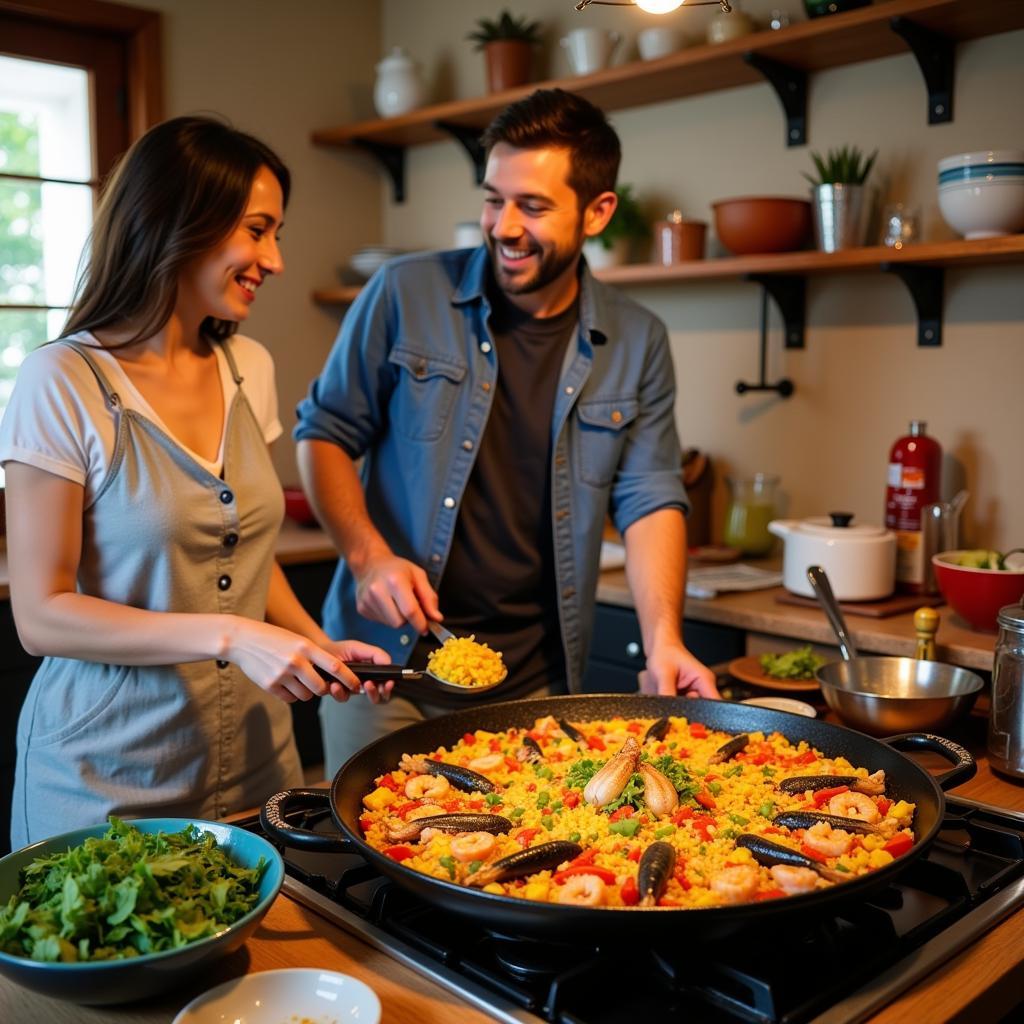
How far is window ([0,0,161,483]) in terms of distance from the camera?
354cm

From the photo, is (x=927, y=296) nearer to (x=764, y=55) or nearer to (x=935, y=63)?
(x=935, y=63)

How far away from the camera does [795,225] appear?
3037 mm

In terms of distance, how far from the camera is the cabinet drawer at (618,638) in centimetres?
295

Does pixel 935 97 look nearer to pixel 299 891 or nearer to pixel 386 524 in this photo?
pixel 386 524

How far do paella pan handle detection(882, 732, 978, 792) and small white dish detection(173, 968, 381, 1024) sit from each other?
0.71 meters

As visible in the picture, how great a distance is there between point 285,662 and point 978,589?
158 cm

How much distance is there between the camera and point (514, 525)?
89.7 inches

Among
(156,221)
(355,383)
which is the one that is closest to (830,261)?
(355,383)

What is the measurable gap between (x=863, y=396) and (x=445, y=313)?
4.58ft

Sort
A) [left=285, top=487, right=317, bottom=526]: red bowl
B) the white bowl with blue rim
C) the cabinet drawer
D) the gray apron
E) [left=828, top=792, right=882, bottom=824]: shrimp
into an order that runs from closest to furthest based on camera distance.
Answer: [left=828, top=792, right=882, bottom=824]: shrimp
the gray apron
the white bowl with blue rim
the cabinet drawer
[left=285, top=487, right=317, bottom=526]: red bowl

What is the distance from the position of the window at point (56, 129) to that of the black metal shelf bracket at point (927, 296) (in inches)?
98.0

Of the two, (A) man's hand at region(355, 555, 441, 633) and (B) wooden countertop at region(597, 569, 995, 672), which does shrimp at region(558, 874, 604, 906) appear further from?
(B) wooden countertop at region(597, 569, 995, 672)

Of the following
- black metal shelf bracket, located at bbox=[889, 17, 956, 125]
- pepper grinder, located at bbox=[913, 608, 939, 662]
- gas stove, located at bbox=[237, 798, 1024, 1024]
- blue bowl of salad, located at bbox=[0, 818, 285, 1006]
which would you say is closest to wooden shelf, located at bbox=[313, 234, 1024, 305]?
black metal shelf bracket, located at bbox=[889, 17, 956, 125]

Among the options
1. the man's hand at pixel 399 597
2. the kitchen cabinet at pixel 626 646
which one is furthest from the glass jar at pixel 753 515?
the man's hand at pixel 399 597
